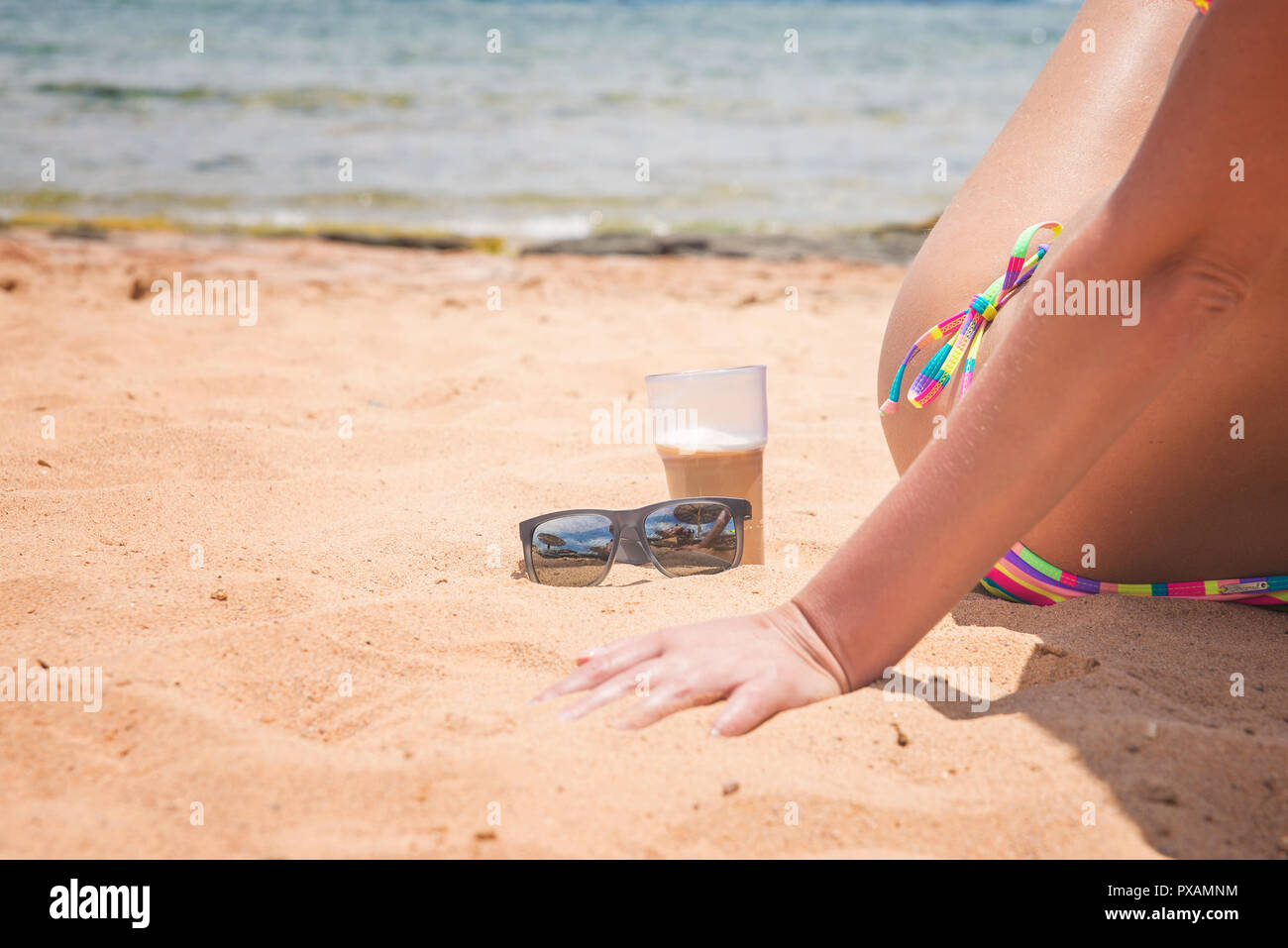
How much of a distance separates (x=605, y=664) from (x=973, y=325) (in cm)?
91

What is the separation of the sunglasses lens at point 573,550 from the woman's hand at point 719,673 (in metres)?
0.47

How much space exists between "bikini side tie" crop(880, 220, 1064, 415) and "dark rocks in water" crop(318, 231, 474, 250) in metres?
5.05

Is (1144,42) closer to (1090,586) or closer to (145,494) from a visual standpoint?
(1090,586)

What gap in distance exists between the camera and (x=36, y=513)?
210 cm

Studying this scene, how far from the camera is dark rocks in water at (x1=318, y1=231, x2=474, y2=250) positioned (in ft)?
20.7

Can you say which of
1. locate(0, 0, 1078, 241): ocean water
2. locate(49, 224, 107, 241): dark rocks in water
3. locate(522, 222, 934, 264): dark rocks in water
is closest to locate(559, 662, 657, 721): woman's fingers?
locate(522, 222, 934, 264): dark rocks in water

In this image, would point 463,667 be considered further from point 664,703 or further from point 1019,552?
point 1019,552

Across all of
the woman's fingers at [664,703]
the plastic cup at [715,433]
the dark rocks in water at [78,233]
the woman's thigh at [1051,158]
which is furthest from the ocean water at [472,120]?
the woman's fingers at [664,703]

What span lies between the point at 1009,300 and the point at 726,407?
0.55 metres

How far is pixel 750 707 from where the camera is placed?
1283mm

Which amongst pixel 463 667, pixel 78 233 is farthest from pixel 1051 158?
pixel 78 233

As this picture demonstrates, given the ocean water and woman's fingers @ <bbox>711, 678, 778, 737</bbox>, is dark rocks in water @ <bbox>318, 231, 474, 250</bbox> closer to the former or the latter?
the ocean water

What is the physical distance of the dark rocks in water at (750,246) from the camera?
6.03m
